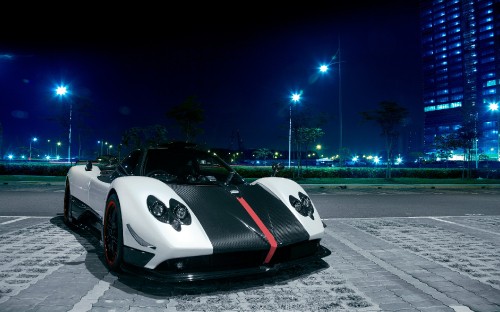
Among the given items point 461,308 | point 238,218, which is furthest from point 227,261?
point 461,308

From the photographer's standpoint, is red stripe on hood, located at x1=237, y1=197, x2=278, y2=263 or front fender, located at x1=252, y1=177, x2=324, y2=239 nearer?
red stripe on hood, located at x1=237, y1=197, x2=278, y2=263

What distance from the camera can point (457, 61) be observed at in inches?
6757

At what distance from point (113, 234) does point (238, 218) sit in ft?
4.47

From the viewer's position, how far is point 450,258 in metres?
5.44

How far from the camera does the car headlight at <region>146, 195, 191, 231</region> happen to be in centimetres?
386


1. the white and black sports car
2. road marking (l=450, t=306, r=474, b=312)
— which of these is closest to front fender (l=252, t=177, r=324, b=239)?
the white and black sports car

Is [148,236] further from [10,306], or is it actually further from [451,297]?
[451,297]

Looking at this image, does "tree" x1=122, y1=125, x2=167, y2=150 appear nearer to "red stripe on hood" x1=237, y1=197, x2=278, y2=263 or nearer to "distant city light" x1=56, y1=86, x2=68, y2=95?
"distant city light" x1=56, y1=86, x2=68, y2=95

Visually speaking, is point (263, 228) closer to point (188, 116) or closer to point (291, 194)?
point (291, 194)

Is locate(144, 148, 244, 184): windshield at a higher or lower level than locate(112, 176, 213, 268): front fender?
higher

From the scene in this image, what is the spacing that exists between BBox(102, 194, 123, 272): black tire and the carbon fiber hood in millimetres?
640

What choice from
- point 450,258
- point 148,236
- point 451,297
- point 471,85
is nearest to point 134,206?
point 148,236

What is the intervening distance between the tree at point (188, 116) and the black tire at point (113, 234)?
2790 cm

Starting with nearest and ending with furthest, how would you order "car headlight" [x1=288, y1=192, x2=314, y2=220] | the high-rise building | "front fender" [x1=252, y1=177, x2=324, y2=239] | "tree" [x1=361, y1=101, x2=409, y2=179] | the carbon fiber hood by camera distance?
the carbon fiber hood, "front fender" [x1=252, y1=177, x2=324, y2=239], "car headlight" [x1=288, y1=192, x2=314, y2=220], "tree" [x1=361, y1=101, x2=409, y2=179], the high-rise building
